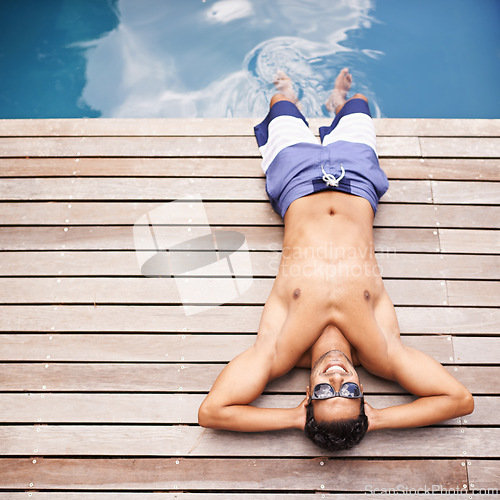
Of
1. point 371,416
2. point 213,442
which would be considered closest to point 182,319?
point 213,442

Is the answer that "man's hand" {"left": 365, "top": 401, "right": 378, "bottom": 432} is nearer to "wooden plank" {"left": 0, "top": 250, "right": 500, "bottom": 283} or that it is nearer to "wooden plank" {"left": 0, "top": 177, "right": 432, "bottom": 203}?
"wooden plank" {"left": 0, "top": 250, "right": 500, "bottom": 283}

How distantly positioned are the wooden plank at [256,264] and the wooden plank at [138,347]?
340 millimetres

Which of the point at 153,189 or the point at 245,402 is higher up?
the point at 153,189

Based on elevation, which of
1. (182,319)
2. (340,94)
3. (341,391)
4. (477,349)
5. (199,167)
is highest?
(340,94)

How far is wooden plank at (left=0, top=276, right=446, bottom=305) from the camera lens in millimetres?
2160

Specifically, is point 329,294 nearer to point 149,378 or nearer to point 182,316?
point 182,316

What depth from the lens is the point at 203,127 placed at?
2.56 metres

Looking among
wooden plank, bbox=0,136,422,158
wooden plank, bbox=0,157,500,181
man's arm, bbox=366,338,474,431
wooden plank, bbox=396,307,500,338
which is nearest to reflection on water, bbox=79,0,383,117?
wooden plank, bbox=0,136,422,158

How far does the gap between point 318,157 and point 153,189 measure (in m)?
0.97

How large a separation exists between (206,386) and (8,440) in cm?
95

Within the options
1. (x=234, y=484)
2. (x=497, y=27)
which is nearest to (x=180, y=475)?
(x=234, y=484)

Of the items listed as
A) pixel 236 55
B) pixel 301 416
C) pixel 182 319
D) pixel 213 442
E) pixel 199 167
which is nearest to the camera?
pixel 301 416

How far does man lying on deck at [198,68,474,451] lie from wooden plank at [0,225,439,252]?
192 millimetres

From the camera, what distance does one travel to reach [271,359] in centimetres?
188
